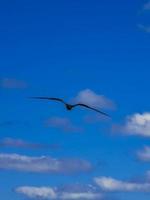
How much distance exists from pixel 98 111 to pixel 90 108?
2893mm

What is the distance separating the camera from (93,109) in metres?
196

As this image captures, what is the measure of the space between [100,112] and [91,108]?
345 centimetres

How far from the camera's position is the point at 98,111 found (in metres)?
195

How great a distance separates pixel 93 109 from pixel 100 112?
6.73ft

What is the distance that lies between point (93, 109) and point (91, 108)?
157 centimetres

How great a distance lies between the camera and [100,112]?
19475 centimetres

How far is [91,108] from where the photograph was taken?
19750 centimetres

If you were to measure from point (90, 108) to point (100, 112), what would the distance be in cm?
367

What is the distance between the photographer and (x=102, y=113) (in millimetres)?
193125

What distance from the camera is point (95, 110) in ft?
642

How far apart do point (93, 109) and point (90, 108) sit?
1.75m

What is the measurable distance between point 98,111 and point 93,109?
1318mm
